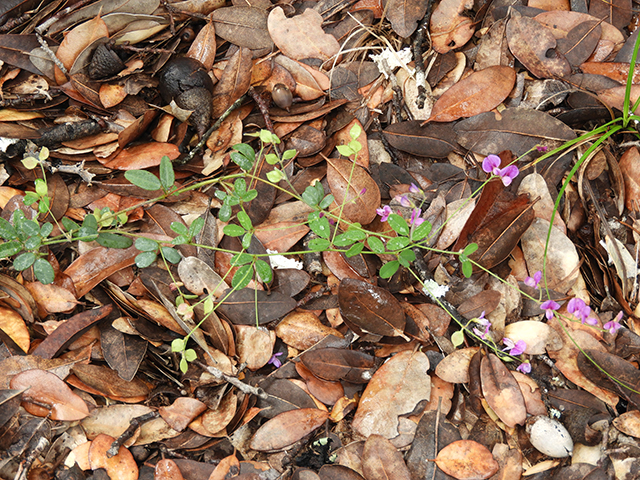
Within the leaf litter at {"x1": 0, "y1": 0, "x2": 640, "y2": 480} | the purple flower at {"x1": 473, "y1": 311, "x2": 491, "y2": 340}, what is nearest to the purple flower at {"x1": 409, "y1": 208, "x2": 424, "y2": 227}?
the leaf litter at {"x1": 0, "y1": 0, "x2": 640, "y2": 480}

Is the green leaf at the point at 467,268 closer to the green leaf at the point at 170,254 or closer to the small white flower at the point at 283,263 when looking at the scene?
the small white flower at the point at 283,263

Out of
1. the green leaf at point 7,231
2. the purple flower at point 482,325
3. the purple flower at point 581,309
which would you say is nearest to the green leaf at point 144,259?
the green leaf at point 7,231

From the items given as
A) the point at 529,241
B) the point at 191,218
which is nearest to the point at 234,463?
the point at 191,218

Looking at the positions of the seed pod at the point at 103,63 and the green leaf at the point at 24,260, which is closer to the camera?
the green leaf at the point at 24,260

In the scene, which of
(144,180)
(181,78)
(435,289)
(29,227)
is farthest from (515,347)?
(29,227)

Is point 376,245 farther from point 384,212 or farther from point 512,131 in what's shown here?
point 512,131

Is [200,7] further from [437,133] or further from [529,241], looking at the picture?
[529,241]

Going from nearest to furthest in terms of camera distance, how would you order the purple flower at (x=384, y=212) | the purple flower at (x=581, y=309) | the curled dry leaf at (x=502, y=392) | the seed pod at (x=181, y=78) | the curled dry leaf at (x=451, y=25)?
the purple flower at (x=581, y=309)
the curled dry leaf at (x=502, y=392)
the purple flower at (x=384, y=212)
the seed pod at (x=181, y=78)
the curled dry leaf at (x=451, y=25)
